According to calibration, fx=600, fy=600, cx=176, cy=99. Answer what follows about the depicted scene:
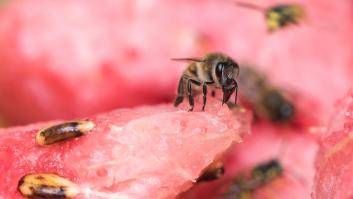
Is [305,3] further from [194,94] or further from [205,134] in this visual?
[205,134]

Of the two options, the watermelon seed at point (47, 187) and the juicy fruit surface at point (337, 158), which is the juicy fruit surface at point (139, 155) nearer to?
the watermelon seed at point (47, 187)

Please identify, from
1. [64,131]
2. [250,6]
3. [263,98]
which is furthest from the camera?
[250,6]

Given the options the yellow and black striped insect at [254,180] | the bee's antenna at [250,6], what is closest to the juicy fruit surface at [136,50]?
the bee's antenna at [250,6]

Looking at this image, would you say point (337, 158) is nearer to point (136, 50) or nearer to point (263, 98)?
point (263, 98)

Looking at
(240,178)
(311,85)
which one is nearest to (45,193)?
(240,178)

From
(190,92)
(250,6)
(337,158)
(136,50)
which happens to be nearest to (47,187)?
(190,92)

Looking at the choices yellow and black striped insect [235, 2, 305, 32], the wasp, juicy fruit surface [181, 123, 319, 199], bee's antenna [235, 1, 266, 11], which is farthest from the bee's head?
bee's antenna [235, 1, 266, 11]

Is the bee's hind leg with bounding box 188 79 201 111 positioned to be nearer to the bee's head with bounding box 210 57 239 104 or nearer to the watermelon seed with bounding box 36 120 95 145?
the bee's head with bounding box 210 57 239 104
